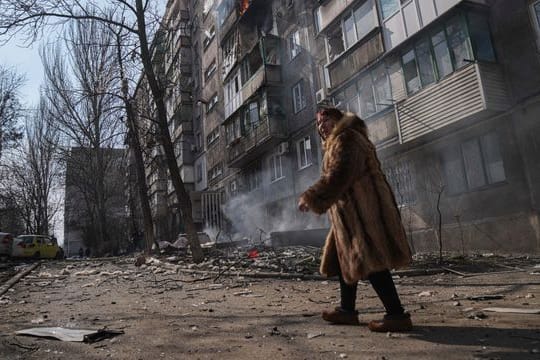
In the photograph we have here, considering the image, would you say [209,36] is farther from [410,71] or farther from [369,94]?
[410,71]

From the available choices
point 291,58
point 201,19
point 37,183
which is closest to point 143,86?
point 291,58

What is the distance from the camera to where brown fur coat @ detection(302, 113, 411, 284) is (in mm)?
2803

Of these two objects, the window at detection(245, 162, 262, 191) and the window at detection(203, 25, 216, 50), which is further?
the window at detection(203, 25, 216, 50)

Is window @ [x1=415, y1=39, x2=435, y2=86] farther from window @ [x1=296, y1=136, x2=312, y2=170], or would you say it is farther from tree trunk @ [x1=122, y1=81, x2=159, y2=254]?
tree trunk @ [x1=122, y1=81, x2=159, y2=254]

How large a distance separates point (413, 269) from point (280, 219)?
1200 cm

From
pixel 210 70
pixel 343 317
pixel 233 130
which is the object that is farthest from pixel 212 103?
pixel 343 317

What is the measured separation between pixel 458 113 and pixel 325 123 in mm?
7372

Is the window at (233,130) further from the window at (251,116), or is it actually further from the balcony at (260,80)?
the balcony at (260,80)

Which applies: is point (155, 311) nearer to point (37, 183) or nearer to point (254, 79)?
point (254, 79)

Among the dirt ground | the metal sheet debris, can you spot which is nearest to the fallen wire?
the dirt ground

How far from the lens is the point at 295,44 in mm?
18031

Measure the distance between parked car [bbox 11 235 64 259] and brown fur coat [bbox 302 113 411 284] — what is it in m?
21.6

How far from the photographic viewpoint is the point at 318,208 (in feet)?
9.16

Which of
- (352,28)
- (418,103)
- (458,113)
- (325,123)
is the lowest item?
(325,123)
